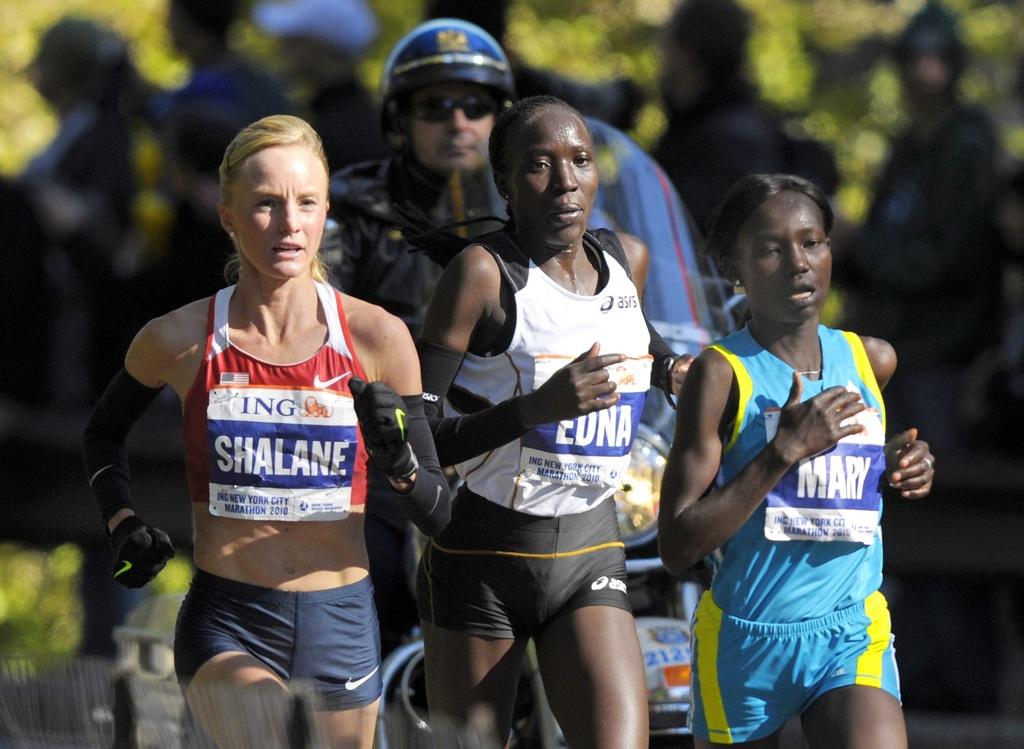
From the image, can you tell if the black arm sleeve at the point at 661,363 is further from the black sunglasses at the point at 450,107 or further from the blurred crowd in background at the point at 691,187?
the blurred crowd in background at the point at 691,187

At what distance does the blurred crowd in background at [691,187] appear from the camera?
28.1 feet

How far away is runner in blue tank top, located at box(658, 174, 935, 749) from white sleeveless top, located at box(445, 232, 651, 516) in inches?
9.4

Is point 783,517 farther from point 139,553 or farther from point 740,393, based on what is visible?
point 139,553

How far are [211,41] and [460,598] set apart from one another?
466 cm

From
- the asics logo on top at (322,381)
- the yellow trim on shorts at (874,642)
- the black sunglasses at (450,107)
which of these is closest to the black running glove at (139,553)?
the asics logo on top at (322,381)

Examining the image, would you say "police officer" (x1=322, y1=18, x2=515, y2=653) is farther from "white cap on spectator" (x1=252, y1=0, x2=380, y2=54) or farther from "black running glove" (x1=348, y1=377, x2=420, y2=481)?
"black running glove" (x1=348, y1=377, x2=420, y2=481)

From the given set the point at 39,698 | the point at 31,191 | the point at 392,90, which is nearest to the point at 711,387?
the point at 39,698

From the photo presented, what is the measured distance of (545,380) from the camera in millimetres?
5301

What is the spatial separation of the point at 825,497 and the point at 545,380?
718mm

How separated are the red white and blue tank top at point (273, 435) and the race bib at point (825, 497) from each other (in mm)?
960

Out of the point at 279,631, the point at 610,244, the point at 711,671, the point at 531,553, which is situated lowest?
the point at 711,671

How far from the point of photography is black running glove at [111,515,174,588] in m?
5.06

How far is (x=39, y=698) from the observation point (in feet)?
13.1

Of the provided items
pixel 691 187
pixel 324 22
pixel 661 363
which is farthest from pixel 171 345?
pixel 324 22
